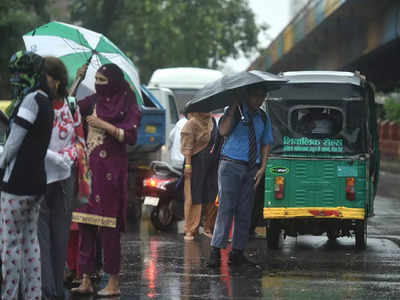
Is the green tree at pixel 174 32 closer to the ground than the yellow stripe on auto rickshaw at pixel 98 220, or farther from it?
farther from it

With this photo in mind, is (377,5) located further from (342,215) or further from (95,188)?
(95,188)

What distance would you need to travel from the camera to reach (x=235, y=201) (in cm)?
970

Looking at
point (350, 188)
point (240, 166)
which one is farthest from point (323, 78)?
point (240, 166)

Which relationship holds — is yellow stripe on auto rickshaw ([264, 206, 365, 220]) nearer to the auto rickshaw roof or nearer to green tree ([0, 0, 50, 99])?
the auto rickshaw roof

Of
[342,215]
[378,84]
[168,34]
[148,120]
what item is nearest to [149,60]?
[168,34]

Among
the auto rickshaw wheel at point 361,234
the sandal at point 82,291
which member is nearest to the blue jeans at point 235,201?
the auto rickshaw wheel at point 361,234

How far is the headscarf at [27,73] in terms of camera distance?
6512mm

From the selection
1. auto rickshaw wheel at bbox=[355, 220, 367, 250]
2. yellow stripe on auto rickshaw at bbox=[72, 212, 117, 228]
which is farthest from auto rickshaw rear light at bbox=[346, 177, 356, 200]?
yellow stripe on auto rickshaw at bbox=[72, 212, 117, 228]

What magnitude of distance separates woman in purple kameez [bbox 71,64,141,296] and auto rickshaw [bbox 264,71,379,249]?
3.41m

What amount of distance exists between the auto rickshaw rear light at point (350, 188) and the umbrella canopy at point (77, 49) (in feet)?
10.3

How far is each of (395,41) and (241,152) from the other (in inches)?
699

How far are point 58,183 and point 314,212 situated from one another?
4344mm

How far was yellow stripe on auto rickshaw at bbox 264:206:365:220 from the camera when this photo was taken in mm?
10898

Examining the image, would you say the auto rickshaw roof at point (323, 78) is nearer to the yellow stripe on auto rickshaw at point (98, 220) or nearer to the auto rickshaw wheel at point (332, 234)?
the auto rickshaw wheel at point (332, 234)
